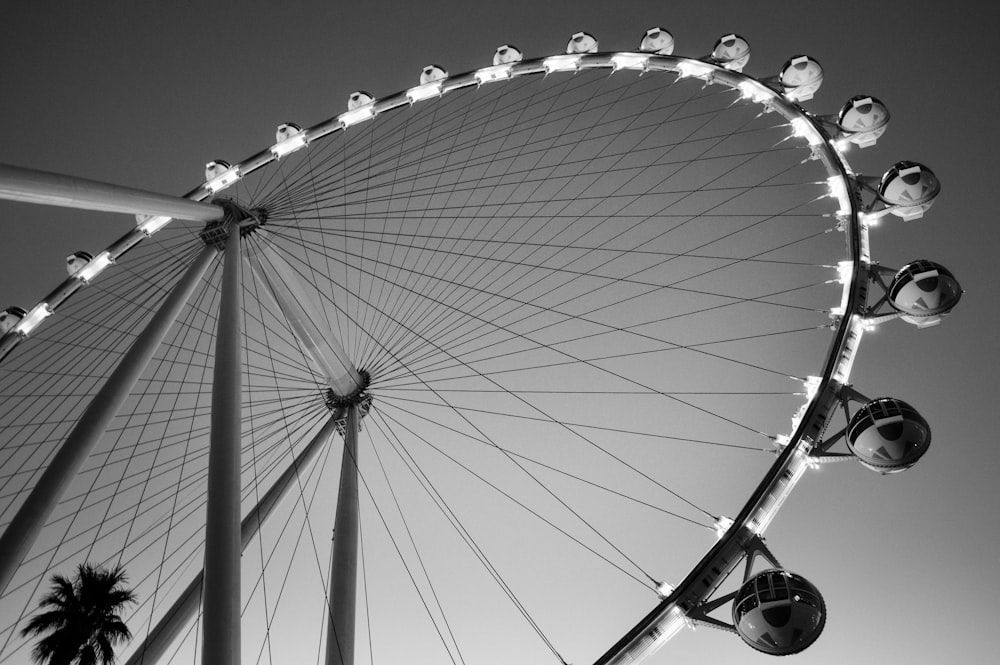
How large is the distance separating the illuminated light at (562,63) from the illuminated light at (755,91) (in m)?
2.91

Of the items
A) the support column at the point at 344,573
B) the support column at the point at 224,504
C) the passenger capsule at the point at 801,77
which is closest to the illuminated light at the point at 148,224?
the support column at the point at 344,573

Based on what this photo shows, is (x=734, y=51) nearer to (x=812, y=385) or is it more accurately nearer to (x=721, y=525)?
(x=812, y=385)

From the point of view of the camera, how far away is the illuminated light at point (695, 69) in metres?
9.16

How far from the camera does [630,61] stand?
10.1 metres

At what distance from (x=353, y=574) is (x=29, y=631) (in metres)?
9.95

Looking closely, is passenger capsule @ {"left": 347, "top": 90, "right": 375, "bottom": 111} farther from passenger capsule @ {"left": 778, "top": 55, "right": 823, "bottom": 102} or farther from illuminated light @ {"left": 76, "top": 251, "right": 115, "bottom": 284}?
passenger capsule @ {"left": 778, "top": 55, "right": 823, "bottom": 102}

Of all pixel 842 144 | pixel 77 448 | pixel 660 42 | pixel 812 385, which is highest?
pixel 660 42

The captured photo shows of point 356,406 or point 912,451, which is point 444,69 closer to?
point 356,406

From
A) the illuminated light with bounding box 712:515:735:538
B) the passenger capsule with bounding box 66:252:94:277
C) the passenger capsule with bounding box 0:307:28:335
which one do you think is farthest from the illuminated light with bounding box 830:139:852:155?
the passenger capsule with bounding box 0:307:28:335

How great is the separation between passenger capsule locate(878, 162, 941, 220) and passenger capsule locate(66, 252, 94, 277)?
1287 cm

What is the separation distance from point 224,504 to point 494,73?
882cm

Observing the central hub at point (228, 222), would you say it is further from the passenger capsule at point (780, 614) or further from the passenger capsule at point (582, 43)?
the passenger capsule at point (780, 614)

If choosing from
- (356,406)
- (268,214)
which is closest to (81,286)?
(268,214)

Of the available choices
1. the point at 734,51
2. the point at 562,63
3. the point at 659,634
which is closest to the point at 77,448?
the point at 659,634
